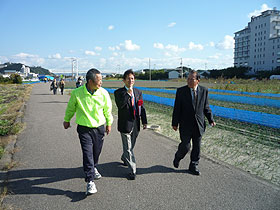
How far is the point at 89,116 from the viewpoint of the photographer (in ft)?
11.9

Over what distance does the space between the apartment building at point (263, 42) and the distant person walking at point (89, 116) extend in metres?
81.7

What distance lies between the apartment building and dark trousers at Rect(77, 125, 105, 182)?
8175 centimetres

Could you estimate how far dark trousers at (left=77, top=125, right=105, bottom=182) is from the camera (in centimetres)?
354

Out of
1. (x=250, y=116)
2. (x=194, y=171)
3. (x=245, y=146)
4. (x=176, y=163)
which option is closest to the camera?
(x=194, y=171)

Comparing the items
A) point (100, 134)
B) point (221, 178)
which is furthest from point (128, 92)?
point (221, 178)

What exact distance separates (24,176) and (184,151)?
111 inches

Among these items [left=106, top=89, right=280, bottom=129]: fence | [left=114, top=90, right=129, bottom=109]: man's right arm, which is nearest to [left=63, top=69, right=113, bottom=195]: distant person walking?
[left=114, top=90, right=129, bottom=109]: man's right arm

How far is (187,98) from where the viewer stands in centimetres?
414

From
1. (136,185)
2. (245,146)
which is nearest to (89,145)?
(136,185)

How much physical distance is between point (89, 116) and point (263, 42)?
3538 inches

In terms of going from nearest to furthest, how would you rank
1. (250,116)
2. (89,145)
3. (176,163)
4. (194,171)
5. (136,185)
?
(89,145) → (136,185) → (194,171) → (176,163) → (250,116)

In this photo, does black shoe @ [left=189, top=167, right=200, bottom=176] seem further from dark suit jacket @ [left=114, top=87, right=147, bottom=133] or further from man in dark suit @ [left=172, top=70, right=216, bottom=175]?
dark suit jacket @ [left=114, top=87, right=147, bottom=133]

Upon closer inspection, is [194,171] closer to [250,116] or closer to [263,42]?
[250,116]

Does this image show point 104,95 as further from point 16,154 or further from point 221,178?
point 16,154
